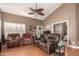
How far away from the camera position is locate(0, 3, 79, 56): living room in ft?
6.49

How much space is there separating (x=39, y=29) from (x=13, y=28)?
0.49 m

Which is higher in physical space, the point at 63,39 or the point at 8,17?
the point at 8,17

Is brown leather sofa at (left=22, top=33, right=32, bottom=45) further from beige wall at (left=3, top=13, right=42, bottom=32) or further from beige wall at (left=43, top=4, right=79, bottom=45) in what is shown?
beige wall at (left=43, top=4, right=79, bottom=45)

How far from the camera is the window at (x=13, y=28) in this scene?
2000mm

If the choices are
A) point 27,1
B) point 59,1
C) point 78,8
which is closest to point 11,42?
point 27,1

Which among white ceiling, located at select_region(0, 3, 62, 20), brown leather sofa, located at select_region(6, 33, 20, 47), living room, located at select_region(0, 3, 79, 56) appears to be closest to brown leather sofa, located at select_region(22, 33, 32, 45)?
living room, located at select_region(0, 3, 79, 56)

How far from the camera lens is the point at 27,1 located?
2.02m

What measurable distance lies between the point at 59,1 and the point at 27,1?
0.59m

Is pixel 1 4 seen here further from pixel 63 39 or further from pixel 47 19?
pixel 63 39

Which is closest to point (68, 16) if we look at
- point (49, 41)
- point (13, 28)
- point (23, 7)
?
point (49, 41)

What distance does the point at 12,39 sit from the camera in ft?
6.70

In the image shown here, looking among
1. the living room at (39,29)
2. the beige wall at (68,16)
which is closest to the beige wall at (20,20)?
the living room at (39,29)

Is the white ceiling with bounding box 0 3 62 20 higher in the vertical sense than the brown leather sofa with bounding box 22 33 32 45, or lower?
higher

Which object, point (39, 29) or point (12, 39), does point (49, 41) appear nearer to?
point (39, 29)
